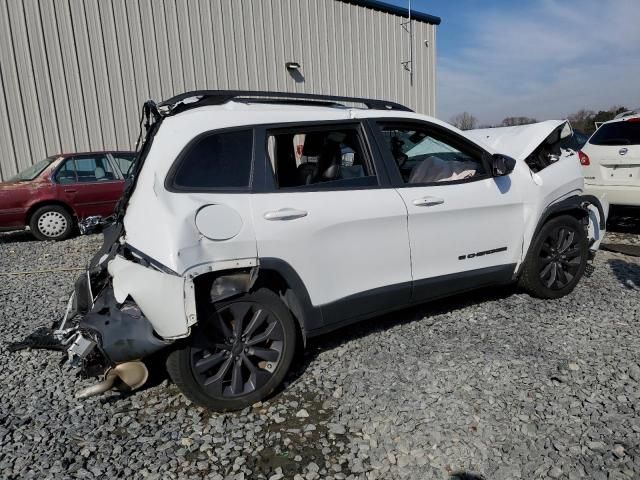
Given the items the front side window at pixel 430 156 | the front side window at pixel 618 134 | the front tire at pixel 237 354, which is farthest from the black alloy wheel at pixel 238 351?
the front side window at pixel 618 134

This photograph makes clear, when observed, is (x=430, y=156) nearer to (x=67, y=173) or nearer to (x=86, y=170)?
(x=86, y=170)

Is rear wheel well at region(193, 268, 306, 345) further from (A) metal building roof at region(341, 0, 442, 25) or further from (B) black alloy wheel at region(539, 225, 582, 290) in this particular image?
(A) metal building roof at region(341, 0, 442, 25)

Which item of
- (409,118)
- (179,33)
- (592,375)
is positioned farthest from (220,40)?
(592,375)

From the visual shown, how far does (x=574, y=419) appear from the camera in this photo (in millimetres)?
2572

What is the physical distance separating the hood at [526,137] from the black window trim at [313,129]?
1.13 metres

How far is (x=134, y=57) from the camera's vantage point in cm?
1080

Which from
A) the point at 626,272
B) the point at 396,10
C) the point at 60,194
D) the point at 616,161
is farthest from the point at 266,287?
the point at 396,10

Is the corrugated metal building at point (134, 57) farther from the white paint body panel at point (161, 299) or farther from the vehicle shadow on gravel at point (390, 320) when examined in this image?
the white paint body panel at point (161, 299)

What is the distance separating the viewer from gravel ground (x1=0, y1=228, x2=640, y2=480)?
2.34m

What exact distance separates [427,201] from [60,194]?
277 inches

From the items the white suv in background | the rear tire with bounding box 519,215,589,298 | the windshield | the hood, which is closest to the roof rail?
the hood

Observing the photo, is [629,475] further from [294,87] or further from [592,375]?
[294,87]

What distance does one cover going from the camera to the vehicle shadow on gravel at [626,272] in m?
4.67

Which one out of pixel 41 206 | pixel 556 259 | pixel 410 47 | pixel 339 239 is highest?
pixel 410 47
